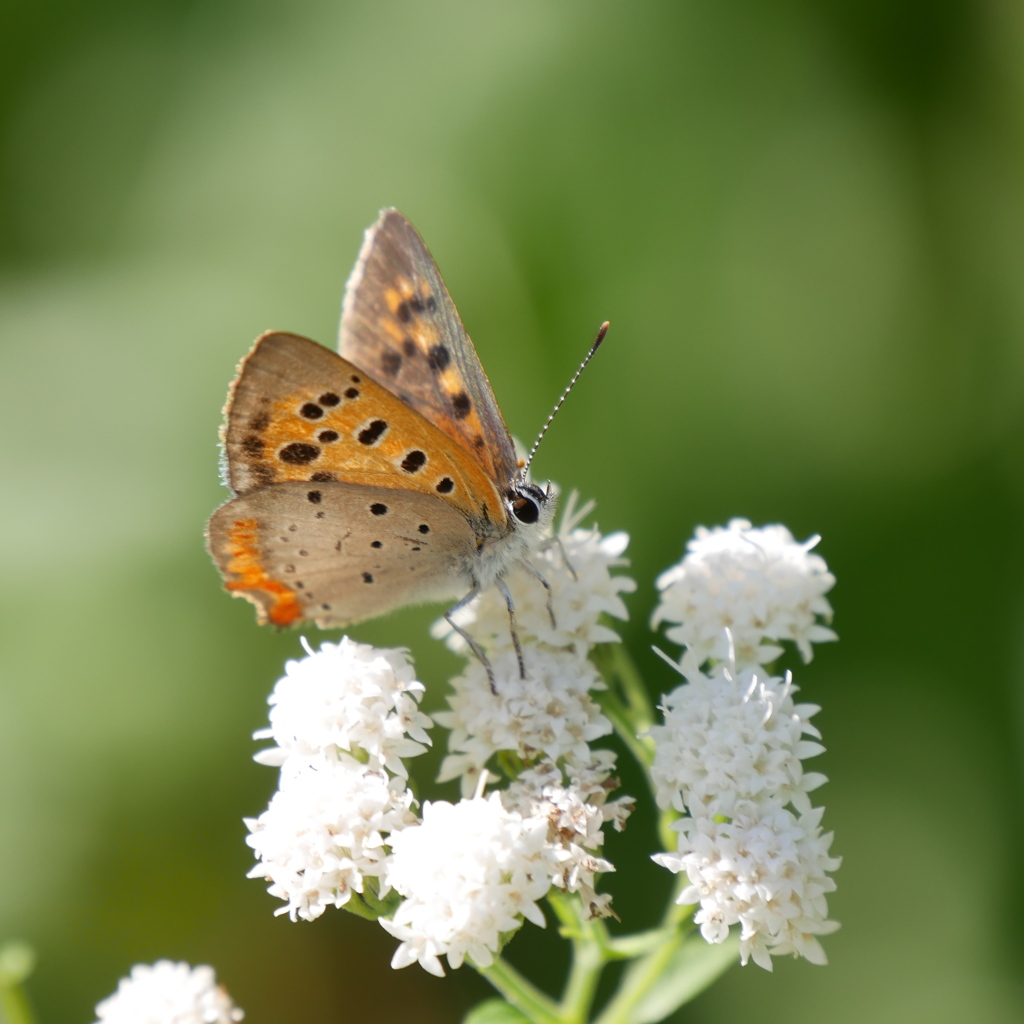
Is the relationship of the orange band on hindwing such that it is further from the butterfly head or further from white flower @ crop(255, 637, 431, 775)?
the butterfly head

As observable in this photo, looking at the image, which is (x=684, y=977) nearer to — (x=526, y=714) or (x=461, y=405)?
(x=526, y=714)

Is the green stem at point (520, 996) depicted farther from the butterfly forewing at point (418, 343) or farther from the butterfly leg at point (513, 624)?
the butterfly forewing at point (418, 343)

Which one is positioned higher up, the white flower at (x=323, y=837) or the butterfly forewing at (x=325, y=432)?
the butterfly forewing at (x=325, y=432)

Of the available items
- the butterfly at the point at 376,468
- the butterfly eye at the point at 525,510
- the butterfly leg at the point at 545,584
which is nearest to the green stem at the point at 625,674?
the butterfly leg at the point at 545,584

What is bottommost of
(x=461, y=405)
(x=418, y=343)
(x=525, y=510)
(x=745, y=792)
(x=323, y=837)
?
(x=323, y=837)

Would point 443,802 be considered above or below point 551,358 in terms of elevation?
below

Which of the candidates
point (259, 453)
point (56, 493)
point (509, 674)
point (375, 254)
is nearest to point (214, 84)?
point (56, 493)

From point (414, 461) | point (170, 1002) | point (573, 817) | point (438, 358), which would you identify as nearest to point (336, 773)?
point (573, 817)
